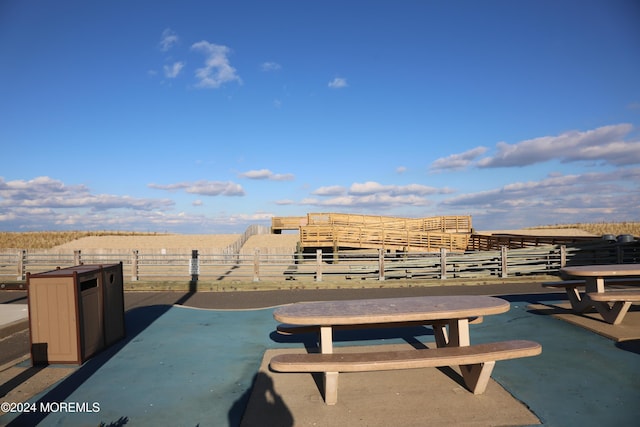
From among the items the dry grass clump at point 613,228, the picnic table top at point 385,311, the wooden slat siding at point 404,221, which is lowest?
the dry grass clump at point 613,228

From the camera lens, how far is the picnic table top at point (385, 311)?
3.81 meters

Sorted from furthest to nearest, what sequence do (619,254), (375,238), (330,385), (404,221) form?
(404,221) → (375,238) → (619,254) → (330,385)

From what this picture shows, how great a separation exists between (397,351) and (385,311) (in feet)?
1.41

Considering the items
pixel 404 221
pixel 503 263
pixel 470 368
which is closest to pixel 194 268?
pixel 503 263

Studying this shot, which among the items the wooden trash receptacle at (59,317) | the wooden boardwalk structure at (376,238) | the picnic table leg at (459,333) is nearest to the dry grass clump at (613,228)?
the wooden boardwalk structure at (376,238)

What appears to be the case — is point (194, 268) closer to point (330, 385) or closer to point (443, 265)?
point (443, 265)

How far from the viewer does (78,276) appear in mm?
5172

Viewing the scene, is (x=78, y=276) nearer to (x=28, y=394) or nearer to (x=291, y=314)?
(x=28, y=394)

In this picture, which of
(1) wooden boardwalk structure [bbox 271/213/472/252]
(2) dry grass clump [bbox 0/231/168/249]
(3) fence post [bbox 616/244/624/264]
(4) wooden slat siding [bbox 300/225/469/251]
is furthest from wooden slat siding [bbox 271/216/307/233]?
(3) fence post [bbox 616/244/624/264]

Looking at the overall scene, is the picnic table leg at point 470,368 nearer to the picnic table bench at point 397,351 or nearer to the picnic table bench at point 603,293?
the picnic table bench at point 397,351

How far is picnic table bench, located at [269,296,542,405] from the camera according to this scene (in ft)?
11.7

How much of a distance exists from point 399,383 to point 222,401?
6.14 feet

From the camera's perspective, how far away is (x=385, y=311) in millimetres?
4102

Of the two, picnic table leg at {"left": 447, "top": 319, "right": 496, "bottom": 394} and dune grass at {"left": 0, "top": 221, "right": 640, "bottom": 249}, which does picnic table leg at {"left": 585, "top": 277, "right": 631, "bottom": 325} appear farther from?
dune grass at {"left": 0, "top": 221, "right": 640, "bottom": 249}
